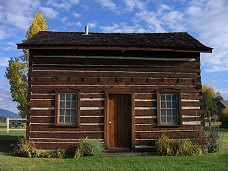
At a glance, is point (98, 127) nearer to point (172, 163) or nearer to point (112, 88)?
A: point (112, 88)

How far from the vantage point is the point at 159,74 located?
977cm

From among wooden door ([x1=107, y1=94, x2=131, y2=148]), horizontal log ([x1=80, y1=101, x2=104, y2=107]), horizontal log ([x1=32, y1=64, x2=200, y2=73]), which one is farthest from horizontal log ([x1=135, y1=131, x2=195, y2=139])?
horizontal log ([x1=32, y1=64, x2=200, y2=73])

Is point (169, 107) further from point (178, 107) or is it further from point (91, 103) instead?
point (91, 103)

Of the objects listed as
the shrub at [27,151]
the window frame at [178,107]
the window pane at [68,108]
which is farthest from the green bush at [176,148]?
the shrub at [27,151]

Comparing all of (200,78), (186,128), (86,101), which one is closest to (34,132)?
(86,101)

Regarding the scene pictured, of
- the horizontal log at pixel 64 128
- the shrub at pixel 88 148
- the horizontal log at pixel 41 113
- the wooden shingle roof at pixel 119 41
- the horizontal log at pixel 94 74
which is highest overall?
the wooden shingle roof at pixel 119 41

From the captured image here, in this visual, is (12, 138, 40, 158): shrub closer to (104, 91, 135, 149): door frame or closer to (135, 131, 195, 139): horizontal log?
(104, 91, 135, 149): door frame

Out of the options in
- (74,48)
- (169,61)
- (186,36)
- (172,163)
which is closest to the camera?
(172,163)

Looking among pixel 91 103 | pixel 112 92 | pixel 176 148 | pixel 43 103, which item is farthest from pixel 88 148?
pixel 176 148

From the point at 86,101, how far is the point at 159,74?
364 centimetres

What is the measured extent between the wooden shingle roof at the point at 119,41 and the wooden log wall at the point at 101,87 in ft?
1.61

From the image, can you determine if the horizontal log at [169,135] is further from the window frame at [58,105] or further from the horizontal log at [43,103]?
the horizontal log at [43,103]

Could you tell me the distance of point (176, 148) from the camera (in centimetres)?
866

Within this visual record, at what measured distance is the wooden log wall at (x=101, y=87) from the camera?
9.25m
